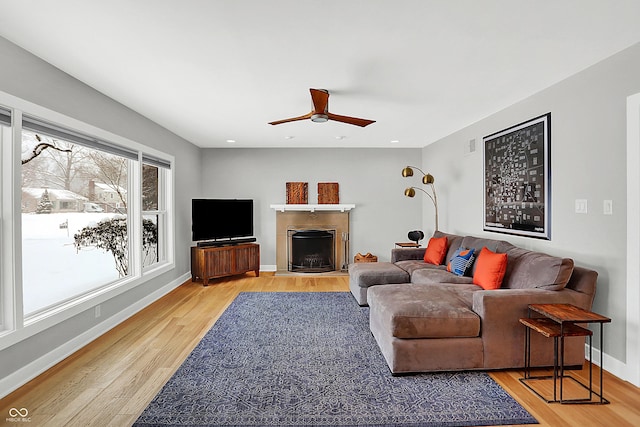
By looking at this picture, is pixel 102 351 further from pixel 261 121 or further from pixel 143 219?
pixel 261 121

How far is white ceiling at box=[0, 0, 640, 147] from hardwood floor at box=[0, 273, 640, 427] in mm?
2415

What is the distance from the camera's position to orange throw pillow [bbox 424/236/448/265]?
4.81m

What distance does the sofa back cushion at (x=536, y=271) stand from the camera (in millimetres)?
2754

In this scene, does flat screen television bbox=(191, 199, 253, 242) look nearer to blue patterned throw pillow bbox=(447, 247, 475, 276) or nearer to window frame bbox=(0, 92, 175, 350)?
window frame bbox=(0, 92, 175, 350)

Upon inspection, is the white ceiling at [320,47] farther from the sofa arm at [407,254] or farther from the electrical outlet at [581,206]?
the sofa arm at [407,254]

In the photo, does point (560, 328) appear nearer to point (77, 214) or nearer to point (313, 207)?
point (77, 214)

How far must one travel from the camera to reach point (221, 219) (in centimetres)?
616

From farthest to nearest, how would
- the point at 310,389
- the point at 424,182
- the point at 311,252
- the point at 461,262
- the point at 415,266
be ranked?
1. the point at 311,252
2. the point at 424,182
3. the point at 415,266
4. the point at 461,262
5. the point at 310,389

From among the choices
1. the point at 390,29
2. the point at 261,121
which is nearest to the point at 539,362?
the point at 390,29

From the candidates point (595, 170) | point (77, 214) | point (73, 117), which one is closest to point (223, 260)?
point (77, 214)

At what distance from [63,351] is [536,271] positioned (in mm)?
4053

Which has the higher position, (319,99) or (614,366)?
(319,99)

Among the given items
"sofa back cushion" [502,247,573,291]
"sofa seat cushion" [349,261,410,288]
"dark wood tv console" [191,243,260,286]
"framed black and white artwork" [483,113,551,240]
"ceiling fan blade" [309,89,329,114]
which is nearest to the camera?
"sofa back cushion" [502,247,573,291]

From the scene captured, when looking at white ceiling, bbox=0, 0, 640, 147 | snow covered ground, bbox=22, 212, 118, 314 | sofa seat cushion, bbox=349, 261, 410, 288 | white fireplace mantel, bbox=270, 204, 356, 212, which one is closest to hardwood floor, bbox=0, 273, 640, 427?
snow covered ground, bbox=22, 212, 118, 314
